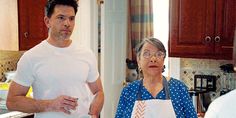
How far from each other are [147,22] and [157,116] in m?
2.05

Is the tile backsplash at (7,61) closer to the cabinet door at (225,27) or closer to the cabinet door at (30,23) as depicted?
the cabinet door at (30,23)

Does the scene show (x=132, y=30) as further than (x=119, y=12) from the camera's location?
Yes

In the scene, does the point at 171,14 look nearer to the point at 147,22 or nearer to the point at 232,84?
the point at 232,84

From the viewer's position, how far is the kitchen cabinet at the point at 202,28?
228 cm

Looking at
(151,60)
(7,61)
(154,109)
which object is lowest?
(154,109)

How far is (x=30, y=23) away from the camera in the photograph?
2.95 meters

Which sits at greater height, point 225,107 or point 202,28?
point 202,28

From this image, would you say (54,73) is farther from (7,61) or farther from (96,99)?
(7,61)

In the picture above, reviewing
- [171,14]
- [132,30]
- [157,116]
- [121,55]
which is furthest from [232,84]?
[132,30]

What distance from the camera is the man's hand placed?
5.43 ft

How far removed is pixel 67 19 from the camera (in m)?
1.77

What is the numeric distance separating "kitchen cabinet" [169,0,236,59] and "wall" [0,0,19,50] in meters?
1.29

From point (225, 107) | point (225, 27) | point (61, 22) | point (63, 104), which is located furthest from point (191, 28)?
point (225, 107)

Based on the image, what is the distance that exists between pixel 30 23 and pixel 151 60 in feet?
5.04
